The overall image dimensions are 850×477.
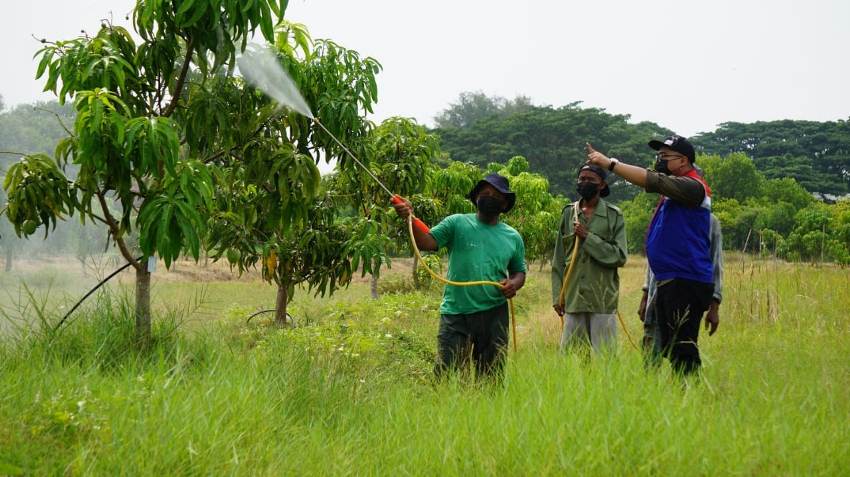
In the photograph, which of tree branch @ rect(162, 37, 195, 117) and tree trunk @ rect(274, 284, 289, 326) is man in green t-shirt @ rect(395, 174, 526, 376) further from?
tree trunk @ rect(274, 284, 289, 326)

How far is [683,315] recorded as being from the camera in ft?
14.5

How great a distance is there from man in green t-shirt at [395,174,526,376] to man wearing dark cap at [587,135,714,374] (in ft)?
2.70

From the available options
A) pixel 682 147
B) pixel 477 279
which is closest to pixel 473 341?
pixel 477 279

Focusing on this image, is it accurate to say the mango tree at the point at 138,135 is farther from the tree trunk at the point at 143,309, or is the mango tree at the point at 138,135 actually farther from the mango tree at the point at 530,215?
the mango tree at the point at 530,215

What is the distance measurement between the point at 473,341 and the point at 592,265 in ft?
3.27

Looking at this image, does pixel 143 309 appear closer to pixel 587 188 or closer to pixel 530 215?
pixel 587 188

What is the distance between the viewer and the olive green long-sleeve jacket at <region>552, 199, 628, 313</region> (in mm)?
5172

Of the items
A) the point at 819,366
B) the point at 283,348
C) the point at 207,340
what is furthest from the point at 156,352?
the point at 819,366

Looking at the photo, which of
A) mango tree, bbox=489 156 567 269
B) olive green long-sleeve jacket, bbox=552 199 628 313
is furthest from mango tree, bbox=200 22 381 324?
mango tree, bbox=489 156 567 269

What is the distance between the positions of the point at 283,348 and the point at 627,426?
2.46 metres

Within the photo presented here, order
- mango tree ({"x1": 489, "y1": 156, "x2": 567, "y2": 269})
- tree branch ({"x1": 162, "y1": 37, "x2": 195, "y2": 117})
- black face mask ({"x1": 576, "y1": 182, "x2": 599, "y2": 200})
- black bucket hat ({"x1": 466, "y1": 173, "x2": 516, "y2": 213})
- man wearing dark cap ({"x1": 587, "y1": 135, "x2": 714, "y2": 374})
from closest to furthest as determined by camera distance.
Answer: man wearing dark cap ({"x1": 587, "y1": 135, "x2": 714, "y2": 374})
tree branch ({"x1": 162, "y1": 37, "x2": 195, "y2": 117})
black bucket hat ({"x1": 466, "y1": 173, "x2": 516, "y2": 213})
black face mask ({"x1": 576, "y1": 182, "x2": 599, "y2": 200})
mango tree ({"x1": 489, "y1": 156, "x2": 567, "y2": 269})

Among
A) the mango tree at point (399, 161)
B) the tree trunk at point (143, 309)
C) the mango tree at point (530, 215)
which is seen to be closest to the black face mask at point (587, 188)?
the tree trunk at point (143, 309)

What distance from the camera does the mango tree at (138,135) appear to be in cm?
433

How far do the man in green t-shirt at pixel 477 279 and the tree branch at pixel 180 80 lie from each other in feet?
5.36
